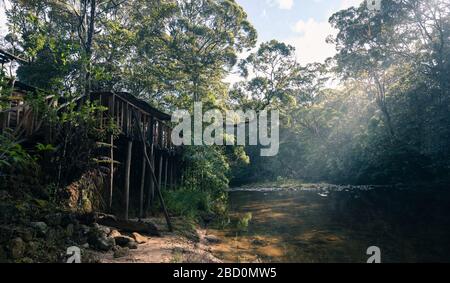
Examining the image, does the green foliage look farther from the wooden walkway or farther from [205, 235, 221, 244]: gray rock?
the wooden walkway

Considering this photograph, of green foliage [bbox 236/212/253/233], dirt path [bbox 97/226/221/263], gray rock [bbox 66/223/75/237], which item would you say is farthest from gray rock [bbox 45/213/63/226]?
green foliage [bbox 236/212/253/233]

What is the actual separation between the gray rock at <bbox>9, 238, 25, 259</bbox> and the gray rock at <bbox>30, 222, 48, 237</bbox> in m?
0.84

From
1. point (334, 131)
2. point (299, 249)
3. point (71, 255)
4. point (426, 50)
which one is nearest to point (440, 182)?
point (426, 50)

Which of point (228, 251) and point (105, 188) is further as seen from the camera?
point (105, 188)

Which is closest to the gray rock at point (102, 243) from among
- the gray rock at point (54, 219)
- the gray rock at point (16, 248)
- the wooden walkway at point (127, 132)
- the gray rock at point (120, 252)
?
the gray rock at point (120, 252)

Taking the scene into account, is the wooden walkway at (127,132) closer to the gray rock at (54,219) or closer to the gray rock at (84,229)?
the gray rock at (54,219)

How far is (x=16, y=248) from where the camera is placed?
5.61m

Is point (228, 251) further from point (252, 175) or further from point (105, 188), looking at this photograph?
point (252, 175)

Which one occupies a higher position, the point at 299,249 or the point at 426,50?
the point at 426,50

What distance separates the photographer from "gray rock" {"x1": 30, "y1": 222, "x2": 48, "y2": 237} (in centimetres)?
659

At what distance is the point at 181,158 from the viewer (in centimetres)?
1919

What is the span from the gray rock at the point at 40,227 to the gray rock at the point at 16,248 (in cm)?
84

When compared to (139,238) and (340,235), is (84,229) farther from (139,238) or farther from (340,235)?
(340,235)

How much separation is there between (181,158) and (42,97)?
1118cm
